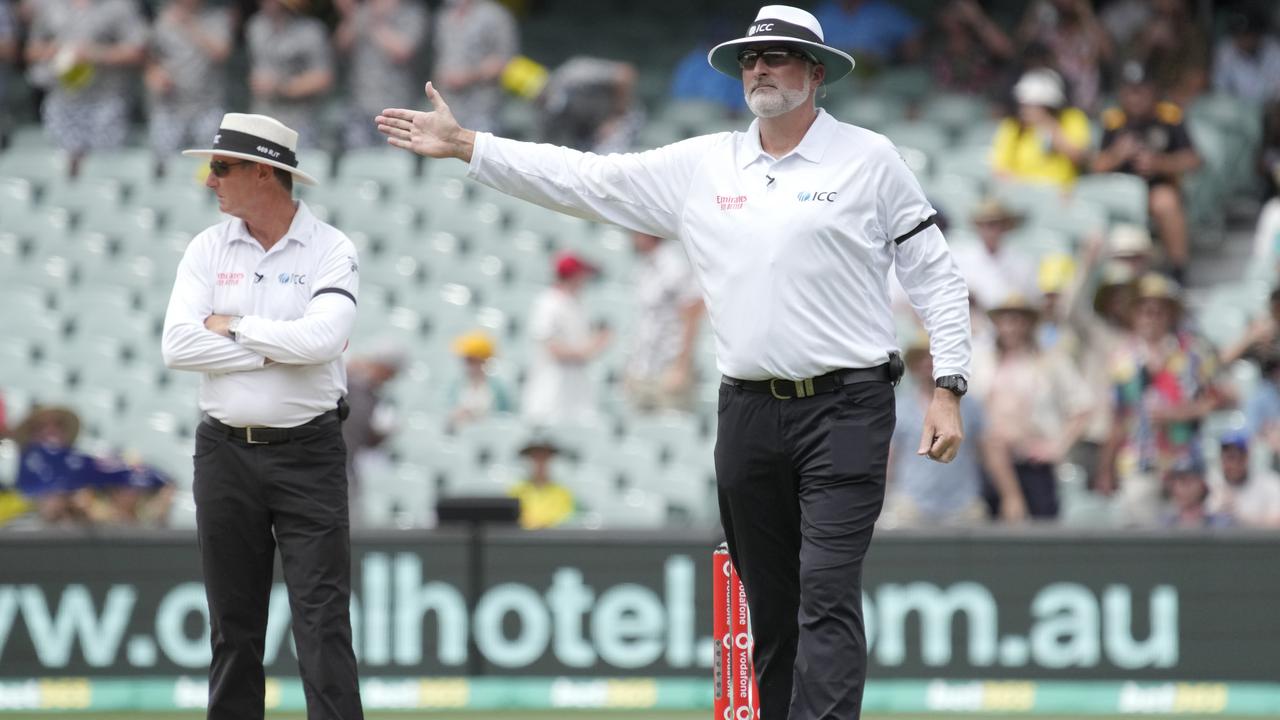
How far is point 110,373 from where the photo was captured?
42.7 feet

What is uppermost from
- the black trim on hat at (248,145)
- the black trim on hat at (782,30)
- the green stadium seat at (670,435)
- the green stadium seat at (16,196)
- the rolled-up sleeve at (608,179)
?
the green stadium seat at (16,196)

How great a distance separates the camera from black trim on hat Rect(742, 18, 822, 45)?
5.88 m

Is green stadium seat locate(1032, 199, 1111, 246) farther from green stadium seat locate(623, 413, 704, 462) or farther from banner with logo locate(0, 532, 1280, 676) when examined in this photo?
banner with logo locate(0, 532, 1280, 676)

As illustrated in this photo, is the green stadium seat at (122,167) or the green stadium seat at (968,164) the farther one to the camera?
the green stadium seat at (122,167)

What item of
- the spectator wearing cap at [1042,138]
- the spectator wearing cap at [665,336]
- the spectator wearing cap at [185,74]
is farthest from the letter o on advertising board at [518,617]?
the spectator wearing cap at [185,74]

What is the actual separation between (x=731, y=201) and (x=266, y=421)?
166 centimetres

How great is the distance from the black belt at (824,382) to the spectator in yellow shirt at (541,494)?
5.17m

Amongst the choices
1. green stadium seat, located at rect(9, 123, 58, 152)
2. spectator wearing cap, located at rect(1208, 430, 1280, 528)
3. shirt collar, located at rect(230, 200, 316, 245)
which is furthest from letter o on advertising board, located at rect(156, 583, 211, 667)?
green stadium seat, located at rect(9, 123, 58, 152)

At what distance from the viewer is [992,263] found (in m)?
11.9

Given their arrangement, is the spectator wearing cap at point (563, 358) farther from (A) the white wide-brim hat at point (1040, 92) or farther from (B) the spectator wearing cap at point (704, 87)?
(A) the white wide-brim hat at point (1040, 92)

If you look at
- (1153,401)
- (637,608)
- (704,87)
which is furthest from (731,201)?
(704,87)

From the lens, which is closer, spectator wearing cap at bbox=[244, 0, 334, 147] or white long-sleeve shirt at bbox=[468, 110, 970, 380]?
white long-sleeve shirt at bbox=[468, 110, 970, 380]

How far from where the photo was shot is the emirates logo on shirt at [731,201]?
5.94 metres

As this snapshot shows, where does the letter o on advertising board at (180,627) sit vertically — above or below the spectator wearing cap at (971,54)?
below
